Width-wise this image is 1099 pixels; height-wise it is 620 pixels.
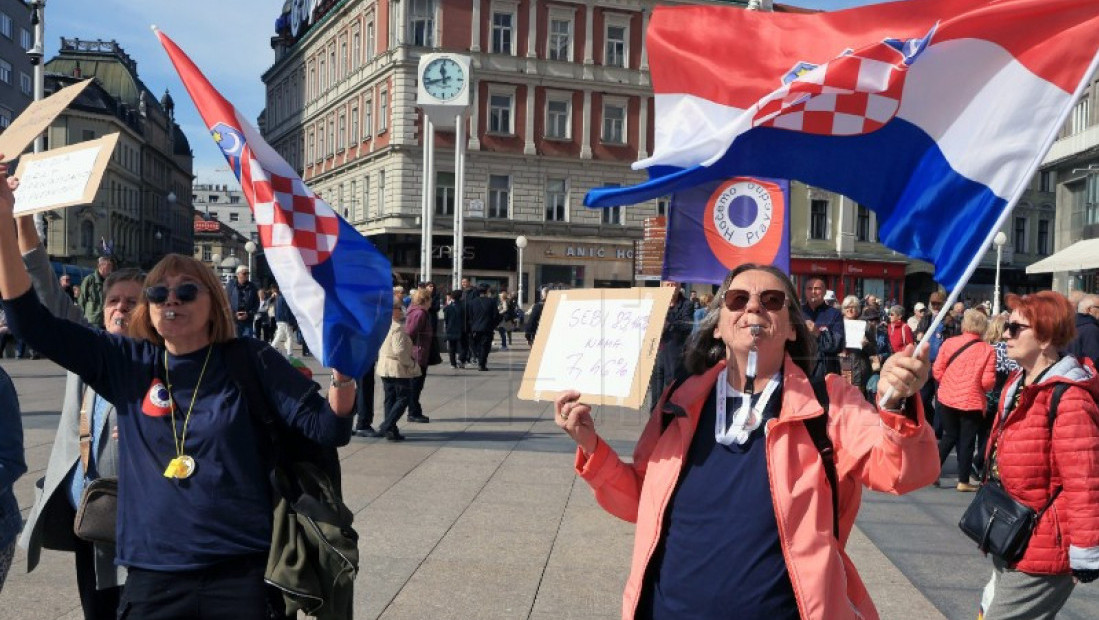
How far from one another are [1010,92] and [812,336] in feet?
4.66

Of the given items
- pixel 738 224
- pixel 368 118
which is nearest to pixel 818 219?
pixel 368 118

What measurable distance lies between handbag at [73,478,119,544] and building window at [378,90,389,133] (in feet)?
134

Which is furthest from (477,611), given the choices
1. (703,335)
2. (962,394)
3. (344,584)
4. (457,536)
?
(962,394)

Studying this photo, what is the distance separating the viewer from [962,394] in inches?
345

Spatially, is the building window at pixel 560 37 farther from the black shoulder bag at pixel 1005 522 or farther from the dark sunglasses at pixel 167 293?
the dark sunglasses at pixel 167 293

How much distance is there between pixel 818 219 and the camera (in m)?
46.5

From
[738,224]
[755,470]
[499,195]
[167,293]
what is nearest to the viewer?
[755,470]

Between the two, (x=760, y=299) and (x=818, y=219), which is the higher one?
(x=818, y=219)

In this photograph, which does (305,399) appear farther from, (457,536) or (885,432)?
(457,536)

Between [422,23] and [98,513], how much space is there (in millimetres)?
41416

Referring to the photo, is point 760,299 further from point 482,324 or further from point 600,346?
point 482,324

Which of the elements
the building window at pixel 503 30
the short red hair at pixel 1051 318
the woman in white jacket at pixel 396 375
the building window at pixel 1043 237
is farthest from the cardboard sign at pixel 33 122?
the building window at pixel 1043 237

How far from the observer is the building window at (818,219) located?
46.3m

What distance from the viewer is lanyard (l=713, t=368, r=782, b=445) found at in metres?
2.70
